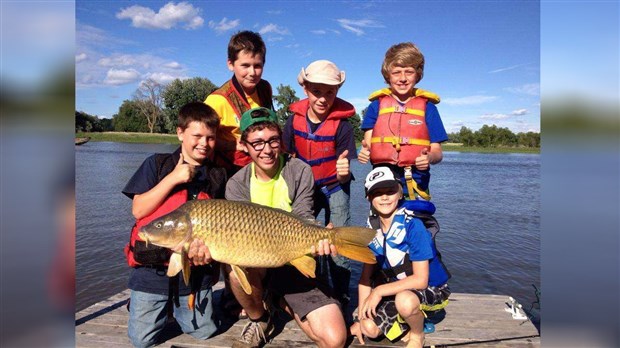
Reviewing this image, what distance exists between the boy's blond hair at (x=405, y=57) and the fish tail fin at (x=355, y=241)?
1.75m

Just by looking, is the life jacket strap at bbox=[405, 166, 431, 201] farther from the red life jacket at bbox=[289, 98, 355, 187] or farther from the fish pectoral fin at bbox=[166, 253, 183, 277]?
the fish pectoral fin at bbox=[166, 253, 183, 277]

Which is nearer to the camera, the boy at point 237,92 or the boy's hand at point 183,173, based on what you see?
the boy's hand at point 183,173

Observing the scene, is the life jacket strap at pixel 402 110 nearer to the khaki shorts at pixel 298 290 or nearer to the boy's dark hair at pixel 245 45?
the boy's dark hair at pixel 245 45

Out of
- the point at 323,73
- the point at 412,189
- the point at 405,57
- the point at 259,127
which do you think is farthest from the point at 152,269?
the point at 405,57

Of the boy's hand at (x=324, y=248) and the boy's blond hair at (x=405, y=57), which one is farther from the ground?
the boy's blond hair at (x=405, y=57)

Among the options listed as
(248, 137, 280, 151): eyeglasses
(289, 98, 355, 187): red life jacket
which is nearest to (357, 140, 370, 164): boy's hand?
(289, 98, 355, 187): red life jacket

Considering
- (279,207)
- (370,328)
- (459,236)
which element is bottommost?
(459,236)

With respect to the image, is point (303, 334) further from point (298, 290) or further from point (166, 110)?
point (166, 110)

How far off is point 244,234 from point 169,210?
89cm

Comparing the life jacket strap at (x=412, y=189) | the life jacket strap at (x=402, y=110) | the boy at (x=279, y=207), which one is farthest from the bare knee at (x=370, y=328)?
the life jacket strap at (x=402, y=110)

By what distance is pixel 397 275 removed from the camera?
3.67 meters

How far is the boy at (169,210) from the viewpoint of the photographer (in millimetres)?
3549
